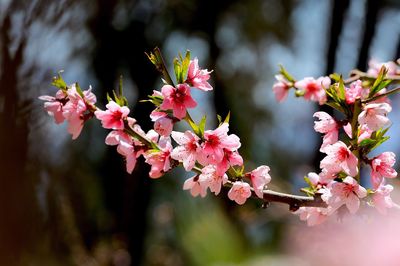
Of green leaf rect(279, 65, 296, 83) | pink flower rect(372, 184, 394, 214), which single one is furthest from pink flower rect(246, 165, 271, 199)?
green leaf rect(279, 65, 296, 83)

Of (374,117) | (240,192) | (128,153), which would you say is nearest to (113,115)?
(128,153)

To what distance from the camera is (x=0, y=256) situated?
733mm

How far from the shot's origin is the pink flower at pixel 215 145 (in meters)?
0.51

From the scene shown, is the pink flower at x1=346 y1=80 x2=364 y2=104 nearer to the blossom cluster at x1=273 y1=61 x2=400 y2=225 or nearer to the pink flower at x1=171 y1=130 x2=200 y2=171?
the blossom cluster at x1=273 y1=61 x2=400 y2=225

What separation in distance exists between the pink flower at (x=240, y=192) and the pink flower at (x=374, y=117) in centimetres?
12

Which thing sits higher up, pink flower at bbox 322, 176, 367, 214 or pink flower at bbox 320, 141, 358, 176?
pink flower at bbox 320, 141, 358, 176

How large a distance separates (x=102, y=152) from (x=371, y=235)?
5.90 feet

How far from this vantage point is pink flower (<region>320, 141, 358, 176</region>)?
1.67 feet

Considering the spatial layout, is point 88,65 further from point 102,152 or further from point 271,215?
point 271,215

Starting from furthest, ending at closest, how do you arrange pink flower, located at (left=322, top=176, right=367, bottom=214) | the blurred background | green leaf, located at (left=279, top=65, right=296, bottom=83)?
1. the blurred background
2. green leaf, located at (left=279, top=65, right=296, bottom=83)
3. pink flower, located at (left=322, top=176, right=367, bottom=214)

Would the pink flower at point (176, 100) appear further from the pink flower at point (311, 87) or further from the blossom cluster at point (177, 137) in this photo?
the pink flower at point (311, 87)

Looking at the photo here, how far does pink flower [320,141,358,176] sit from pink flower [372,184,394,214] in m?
0.04

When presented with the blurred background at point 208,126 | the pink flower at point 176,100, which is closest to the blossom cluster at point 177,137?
the pink flower at point 176,100

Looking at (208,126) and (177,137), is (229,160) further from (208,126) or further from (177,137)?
(208,126)
